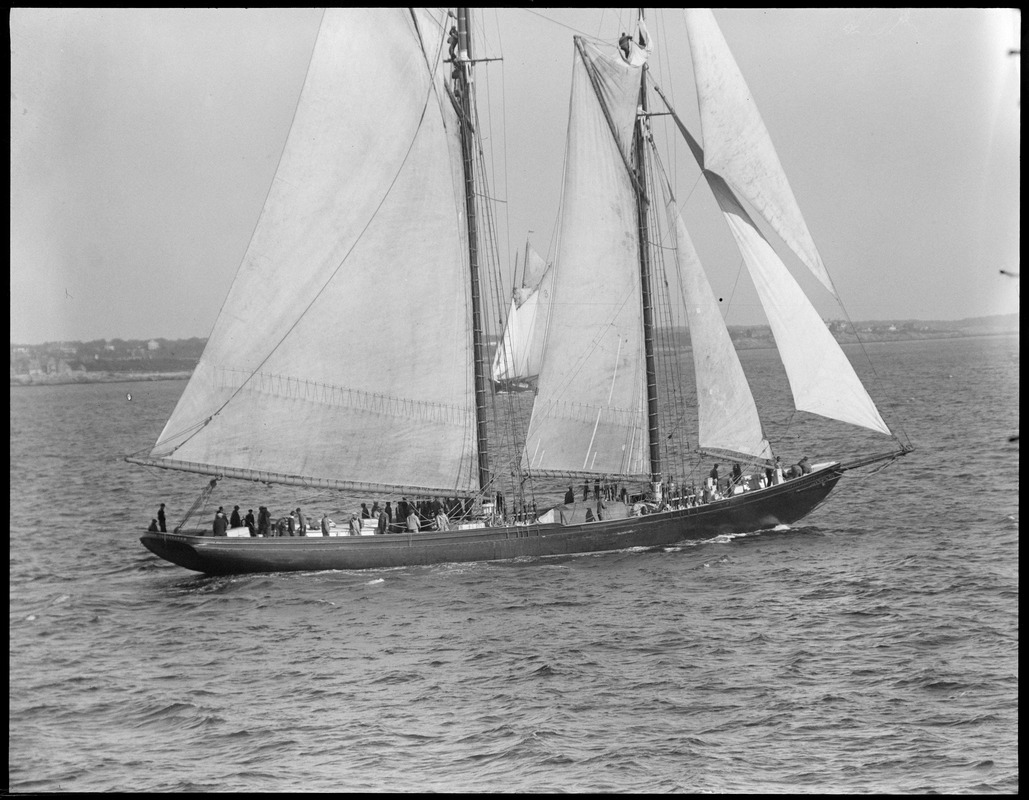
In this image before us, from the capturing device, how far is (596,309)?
161ft

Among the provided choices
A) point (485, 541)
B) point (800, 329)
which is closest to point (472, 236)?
point (485, 541)

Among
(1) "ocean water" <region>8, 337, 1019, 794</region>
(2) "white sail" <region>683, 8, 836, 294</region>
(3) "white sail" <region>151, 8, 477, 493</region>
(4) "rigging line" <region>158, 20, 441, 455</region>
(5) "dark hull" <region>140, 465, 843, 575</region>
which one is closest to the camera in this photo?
(1) "ocean water" <region>8, 337, 1019, 794</region>

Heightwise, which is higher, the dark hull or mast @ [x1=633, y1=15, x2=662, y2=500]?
mast @ [x1=633, y1=15, x2=662, y2=500]

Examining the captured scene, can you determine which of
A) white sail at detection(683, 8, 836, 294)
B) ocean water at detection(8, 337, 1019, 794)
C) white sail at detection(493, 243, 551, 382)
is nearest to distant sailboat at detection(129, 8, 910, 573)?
white sail at detection(683, 8, 836, 294)

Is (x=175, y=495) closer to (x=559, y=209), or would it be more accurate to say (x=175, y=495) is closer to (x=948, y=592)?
(x=559, y=209)

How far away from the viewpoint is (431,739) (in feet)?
90.1

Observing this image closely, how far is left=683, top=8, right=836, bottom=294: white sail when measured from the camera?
149 ft

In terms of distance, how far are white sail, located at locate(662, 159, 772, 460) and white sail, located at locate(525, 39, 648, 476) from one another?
7.08 ft

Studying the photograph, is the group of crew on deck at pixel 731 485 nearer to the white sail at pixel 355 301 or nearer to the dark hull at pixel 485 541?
the dark hull at pixel 485 541

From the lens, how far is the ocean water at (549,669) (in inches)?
1007

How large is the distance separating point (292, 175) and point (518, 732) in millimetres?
23101

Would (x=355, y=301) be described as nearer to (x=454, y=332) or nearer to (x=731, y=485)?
(x=454, y=332)

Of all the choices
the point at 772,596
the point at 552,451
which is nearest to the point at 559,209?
the point at 552,451

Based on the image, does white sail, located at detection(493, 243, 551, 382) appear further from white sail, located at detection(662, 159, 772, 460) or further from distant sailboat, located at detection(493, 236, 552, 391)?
white sail, located at detection(662, 159, 772, 460)
